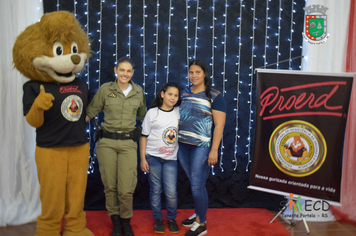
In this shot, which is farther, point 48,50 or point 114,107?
point 114,107

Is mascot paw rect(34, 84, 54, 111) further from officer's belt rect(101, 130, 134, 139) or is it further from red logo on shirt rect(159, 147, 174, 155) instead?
red logo on shirt rect(159, 147, 174, 155)

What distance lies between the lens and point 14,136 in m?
2.58

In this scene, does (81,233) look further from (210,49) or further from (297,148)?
(210,49)

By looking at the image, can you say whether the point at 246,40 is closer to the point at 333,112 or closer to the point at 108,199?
the point at 333,112

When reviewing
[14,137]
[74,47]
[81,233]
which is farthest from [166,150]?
[14,137]

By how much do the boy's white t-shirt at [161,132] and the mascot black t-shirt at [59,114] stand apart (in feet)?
1.69

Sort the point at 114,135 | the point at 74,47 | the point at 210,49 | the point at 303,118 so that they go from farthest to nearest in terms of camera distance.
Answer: the point at 210,49 → the point at 303,118 → the point at 114,135 → the point at 74,47

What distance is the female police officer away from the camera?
7.40 feet

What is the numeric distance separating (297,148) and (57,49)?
6.56ft

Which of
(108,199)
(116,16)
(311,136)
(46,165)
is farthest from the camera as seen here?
(116,16)

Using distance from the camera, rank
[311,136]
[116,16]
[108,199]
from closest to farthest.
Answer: [108,199], [311,136], [116,16]

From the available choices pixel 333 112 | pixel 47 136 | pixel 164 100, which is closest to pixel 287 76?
pixel 333 112

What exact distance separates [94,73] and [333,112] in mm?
2086

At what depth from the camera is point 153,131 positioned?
7.72 feet
